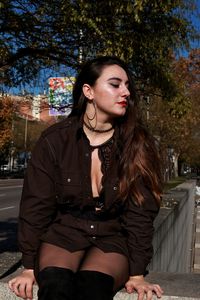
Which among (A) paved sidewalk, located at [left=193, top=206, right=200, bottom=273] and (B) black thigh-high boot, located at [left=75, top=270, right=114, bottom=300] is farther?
(A) paved sidewalk, located at [left=193, top=206, right=200, bottom=273]

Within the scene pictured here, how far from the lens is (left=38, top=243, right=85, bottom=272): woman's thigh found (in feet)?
8.91

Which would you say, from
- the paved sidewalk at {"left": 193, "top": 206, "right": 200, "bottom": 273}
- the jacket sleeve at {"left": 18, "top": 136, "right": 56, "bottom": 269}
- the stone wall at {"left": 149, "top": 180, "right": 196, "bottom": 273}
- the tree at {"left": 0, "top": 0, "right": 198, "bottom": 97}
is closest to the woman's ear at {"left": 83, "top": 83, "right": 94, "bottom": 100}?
the jacket sleeve at {"left": 18, "top": 136, "right": 56, "bottom": 269}

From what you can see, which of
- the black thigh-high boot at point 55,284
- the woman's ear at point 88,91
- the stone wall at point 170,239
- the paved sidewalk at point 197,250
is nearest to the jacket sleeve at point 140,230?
the black thigh-high boot at point 55,284

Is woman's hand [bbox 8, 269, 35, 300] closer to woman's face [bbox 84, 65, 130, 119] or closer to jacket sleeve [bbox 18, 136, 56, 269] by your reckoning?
jacket sleeve [bbox 18, 136, 56, 269]

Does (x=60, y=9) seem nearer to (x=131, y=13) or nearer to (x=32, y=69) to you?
(x=131, y=13)

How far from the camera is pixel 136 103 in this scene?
329 centimetres

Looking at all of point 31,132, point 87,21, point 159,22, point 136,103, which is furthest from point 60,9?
point 31,132

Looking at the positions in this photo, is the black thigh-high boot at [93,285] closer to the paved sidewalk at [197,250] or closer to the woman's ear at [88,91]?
the woman's ear at [88,91]

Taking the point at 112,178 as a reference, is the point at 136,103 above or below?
above

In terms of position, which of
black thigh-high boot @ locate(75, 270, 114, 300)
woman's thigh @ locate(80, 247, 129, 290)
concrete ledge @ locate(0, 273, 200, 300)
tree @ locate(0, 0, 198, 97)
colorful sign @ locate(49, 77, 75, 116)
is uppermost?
tree @ locate(0, 0, 198, 97)

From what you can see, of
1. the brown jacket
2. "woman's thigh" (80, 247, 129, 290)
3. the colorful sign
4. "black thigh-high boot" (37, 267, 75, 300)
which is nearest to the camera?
"black thigh-high boot" (37, 267, 75, 300)

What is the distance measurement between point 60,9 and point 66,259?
10.8 feet

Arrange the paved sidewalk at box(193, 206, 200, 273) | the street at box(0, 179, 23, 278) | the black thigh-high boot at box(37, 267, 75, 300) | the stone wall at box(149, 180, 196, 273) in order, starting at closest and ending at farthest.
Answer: the black thigh-high boot at box(37, 267, 75, 300) → the street at box(0, 179, 23, 278) → the stone wall at box(149, 180, 196, 273) → the paved sidewalk at box(193, 206, 200, 273)

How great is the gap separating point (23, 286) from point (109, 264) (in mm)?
489
